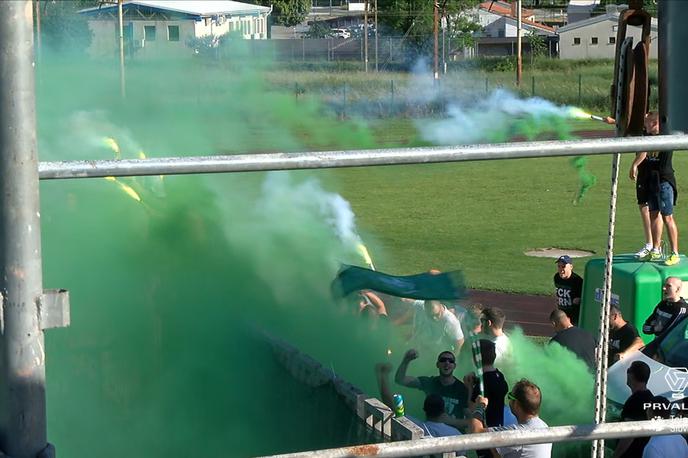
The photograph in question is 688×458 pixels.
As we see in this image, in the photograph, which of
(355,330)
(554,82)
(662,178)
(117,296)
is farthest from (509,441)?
(554,82)

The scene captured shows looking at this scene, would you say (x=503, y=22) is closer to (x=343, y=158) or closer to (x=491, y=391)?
(x=491, y=391)

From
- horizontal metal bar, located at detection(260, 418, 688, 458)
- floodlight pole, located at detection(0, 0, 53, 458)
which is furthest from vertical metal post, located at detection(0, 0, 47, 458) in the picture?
horizontal metal bar, located at detection(260, 418, 688, 458)

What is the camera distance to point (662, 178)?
10148 millimetres

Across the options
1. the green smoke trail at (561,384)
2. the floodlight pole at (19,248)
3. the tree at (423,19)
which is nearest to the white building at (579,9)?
the tree at (423,19)

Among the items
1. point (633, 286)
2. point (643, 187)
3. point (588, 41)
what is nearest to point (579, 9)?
point (588, 41)

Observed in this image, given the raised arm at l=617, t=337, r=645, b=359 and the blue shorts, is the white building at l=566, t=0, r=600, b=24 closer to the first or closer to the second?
the blue shorts

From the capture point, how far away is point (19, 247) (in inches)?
80.6

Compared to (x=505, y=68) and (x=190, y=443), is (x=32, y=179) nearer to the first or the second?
(x=190, y=443)

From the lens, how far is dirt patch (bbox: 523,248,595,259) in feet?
49.7

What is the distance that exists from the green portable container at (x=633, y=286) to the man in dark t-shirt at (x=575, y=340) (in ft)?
2.58

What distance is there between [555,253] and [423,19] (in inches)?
1439

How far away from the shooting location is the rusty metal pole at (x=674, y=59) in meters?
2.35

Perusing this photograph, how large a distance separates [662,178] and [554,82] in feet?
106

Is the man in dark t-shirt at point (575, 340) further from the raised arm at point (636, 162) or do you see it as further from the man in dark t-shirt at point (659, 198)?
the man in dark t-shirt at point (659, 198)
